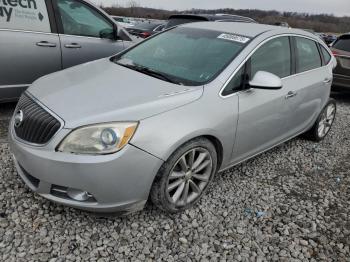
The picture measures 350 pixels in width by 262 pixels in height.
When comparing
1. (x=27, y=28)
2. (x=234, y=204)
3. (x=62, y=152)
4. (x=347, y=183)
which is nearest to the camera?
(x=62, y=152)

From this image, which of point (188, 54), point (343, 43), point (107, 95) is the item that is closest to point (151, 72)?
point (188, 54)

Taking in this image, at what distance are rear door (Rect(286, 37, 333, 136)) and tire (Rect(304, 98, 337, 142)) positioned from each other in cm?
20

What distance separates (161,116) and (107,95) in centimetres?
50

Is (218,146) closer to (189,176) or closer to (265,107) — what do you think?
(189,176)

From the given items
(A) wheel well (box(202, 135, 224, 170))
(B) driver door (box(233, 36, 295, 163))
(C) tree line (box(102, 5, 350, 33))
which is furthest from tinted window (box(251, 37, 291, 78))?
(C) tree line (box(102, 5, 350, 33))

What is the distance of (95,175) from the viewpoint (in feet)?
7.60

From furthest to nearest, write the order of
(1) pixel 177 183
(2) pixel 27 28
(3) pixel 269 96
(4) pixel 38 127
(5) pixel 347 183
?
1. (2) pixel 27 28
2. (5) pixel 347 183
3. (3) pixel 269 96
4. (1) pixel 177 183
5. (4) pixel 38 127

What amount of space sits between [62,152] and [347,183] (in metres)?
3.10

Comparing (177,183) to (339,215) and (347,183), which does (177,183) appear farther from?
(347,183)

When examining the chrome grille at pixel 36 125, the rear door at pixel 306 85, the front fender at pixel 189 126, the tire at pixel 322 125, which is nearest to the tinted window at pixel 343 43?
the tire at pixel 322 125

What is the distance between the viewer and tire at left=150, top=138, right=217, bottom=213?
8.65 ft

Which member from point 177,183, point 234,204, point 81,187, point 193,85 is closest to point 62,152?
point 81,187

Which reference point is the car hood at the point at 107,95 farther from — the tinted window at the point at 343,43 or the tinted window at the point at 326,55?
the tinted window at the point at 343,43

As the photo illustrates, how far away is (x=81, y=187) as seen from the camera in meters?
2.37
